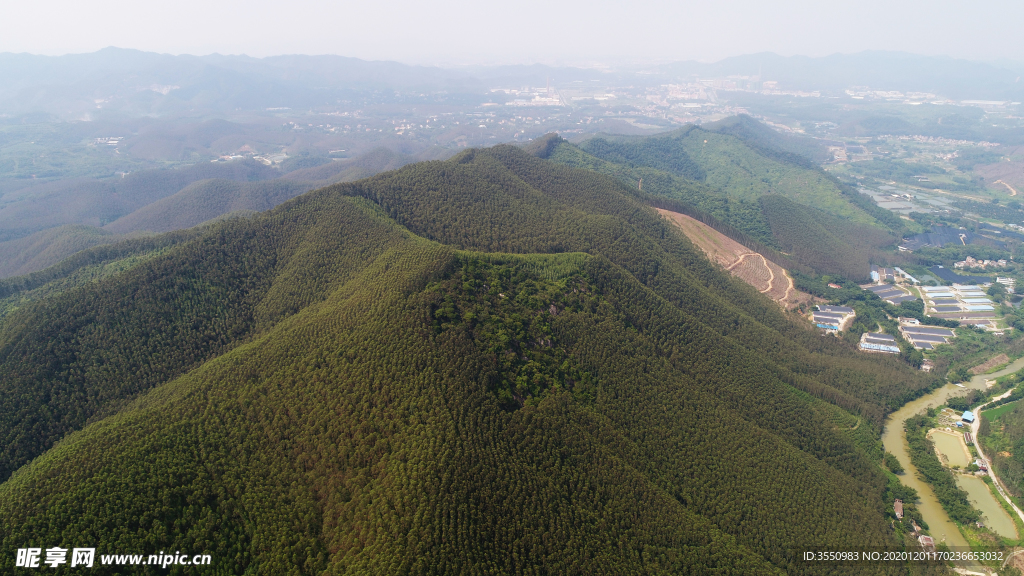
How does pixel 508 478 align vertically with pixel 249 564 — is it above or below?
above

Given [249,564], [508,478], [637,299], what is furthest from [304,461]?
[637,299]

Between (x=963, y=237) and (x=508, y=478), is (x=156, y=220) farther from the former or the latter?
(x=963, y=237)

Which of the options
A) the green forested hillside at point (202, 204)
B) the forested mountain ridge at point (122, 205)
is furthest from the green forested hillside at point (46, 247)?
the green forested hillside at point (202, 204)

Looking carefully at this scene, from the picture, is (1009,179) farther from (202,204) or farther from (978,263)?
(202,204)

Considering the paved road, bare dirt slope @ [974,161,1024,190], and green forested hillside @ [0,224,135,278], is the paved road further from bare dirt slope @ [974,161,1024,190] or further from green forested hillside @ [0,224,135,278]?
bare dirt slope @ [974,161,1024,190]

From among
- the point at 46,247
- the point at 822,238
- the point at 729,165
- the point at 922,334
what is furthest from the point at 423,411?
the point at 729,165
